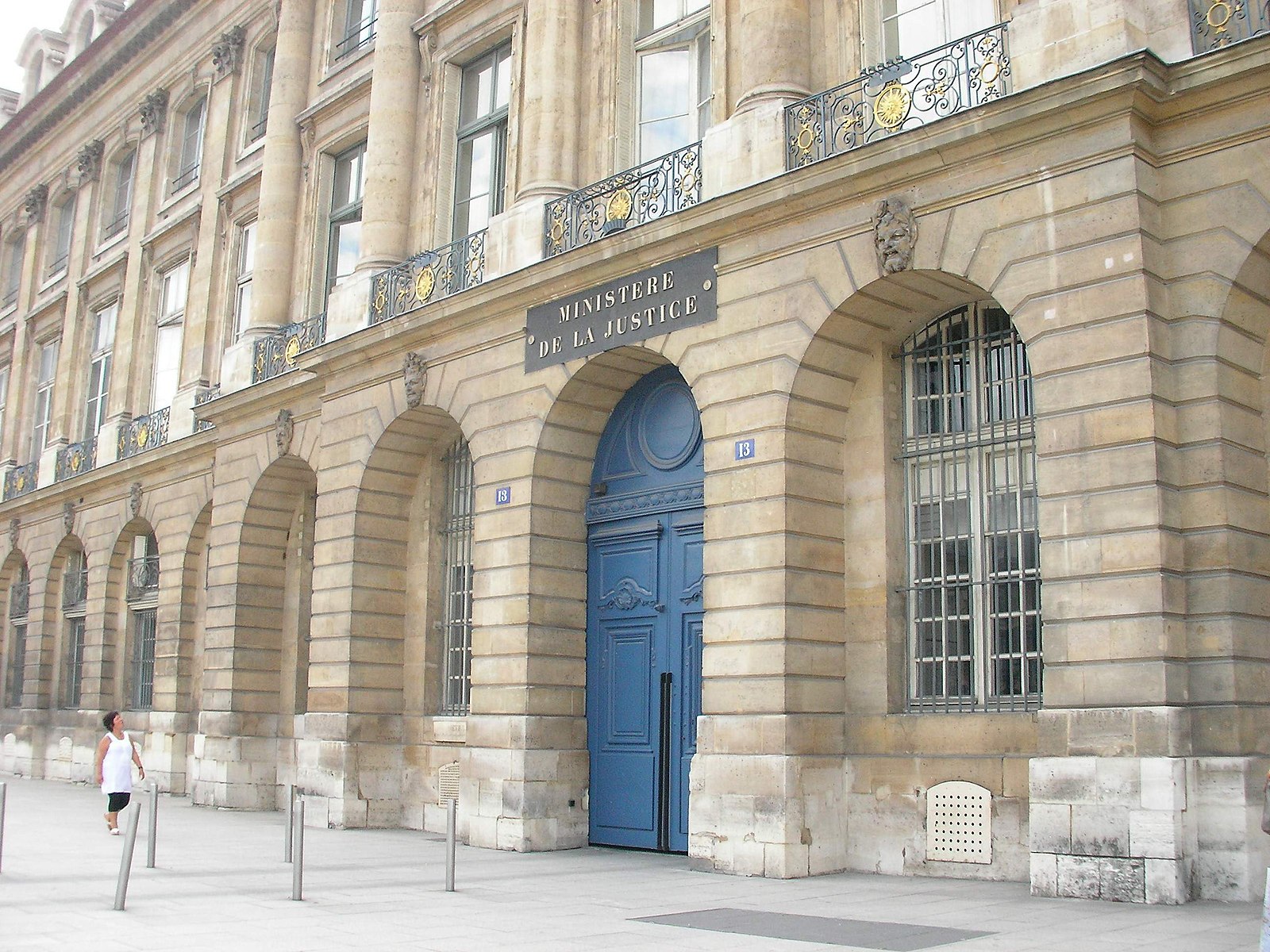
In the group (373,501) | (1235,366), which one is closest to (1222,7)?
(1235,366)

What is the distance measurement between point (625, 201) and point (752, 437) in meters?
3.64

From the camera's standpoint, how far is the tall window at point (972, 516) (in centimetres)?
1172

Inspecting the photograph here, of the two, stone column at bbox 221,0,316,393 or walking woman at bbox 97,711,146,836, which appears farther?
stone column at bbox 221,0,316,393

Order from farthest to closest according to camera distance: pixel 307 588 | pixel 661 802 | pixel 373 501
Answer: pixel 307 588 < pixel 373 501 < pixel 661 802

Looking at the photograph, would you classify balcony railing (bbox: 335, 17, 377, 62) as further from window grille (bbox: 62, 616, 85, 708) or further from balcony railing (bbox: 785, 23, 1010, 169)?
window grille (bbox: 62, 616, 85, 708)

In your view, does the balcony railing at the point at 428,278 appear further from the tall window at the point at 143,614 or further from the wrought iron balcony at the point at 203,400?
the tall window at the point at 143,614

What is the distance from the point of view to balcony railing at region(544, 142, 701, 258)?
14.2 metres

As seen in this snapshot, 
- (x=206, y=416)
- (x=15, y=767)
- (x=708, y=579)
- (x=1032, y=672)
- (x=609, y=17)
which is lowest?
(x=15, y=767)

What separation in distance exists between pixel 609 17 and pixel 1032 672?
9502 mm

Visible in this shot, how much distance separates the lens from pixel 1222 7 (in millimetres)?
10625

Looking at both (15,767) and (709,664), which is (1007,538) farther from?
(15,767)

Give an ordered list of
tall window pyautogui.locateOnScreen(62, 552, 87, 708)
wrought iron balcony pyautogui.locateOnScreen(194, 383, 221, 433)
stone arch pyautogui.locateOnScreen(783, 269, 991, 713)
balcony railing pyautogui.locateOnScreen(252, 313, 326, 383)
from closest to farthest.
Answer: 1. stone arch pyautogui.locateOnScreen(783, 269, 991, 713)
2. balcony railing pyautogui.locateOnScreen(252, 313, 326, 383)
3. wrought iron balcony pyautogui.locateOnScreen(194, 383, 221, 433)
4. tall window pyautogui.locateOnScreen(62, 552, 87, 708)

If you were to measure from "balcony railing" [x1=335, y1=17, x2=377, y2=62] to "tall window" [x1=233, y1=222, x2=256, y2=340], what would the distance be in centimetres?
398

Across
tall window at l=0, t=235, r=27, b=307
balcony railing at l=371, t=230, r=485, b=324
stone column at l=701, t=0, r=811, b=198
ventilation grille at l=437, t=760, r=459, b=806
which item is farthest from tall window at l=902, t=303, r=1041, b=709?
tall window at l=0, t=235, r=27, b=307
